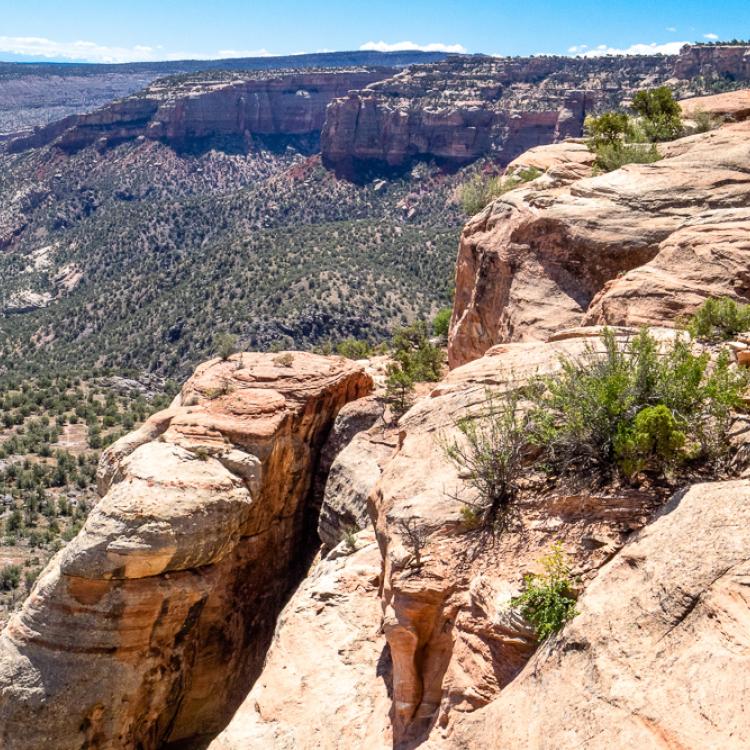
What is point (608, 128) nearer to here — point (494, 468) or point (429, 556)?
point (494, 468)

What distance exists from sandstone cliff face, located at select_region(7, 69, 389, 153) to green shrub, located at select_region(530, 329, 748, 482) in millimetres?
138277

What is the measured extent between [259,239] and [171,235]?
23498 millimetres

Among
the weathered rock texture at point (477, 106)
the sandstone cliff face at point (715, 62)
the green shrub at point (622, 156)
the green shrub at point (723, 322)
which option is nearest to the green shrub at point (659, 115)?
the green shrub at point (622, 156)

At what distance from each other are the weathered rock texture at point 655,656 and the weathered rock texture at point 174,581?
748 centimetres

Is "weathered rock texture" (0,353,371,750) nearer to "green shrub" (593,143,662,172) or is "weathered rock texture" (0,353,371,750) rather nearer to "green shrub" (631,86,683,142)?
"green shrub" (593,143,662,172)

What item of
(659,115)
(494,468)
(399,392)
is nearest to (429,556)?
(494,468)

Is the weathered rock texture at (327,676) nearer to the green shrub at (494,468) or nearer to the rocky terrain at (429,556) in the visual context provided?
the rocky terrain at (429,556)

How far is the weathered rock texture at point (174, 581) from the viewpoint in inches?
492

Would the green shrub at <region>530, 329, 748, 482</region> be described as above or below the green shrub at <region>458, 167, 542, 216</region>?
below

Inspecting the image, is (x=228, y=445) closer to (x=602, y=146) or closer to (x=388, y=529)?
(x=388, y=529)

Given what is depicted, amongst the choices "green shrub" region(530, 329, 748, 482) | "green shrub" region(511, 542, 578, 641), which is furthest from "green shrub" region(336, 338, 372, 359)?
"green shrub" region(511, 542, 578, 641)

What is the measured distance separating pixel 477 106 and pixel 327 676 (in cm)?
11090

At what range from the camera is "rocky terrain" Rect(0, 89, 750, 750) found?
242 inches

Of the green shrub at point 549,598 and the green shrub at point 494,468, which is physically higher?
the green shrub at point 494,468
